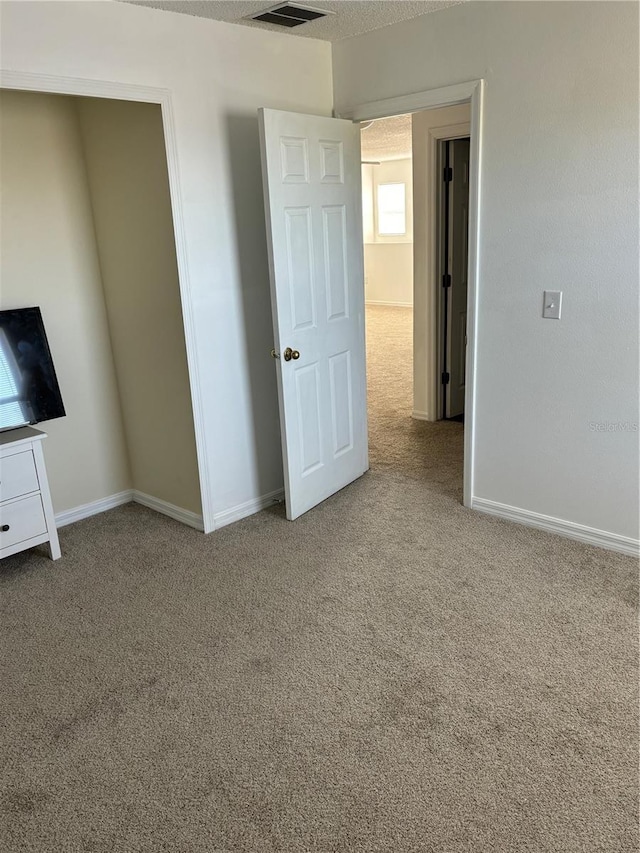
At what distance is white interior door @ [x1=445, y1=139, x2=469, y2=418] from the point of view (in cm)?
480

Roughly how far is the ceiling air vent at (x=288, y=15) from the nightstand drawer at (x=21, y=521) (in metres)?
2.45

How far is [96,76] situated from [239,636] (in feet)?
7.63

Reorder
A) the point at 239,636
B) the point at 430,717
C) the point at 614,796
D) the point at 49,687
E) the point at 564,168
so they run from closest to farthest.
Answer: the point at 614,796 < the point at 430,717 < the point at 49,687 < the point at 239,636 < the point at 564,168

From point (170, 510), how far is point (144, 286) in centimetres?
124

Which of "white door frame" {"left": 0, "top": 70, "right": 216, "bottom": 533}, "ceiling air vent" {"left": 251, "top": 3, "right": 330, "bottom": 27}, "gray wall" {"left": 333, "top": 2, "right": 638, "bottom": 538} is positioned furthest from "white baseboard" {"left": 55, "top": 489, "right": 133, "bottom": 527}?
"ceiling air vent" {"left": 251, "top": 3, "right": 330, "bottom": 27}

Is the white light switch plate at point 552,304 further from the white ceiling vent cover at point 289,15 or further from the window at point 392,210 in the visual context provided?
the window at point 392,210

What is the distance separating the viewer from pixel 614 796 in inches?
72.1

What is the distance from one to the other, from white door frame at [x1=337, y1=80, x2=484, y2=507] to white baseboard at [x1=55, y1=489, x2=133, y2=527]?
2014 mm

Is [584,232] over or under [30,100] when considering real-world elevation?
under

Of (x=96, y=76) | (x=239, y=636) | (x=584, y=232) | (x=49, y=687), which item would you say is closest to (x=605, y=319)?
(x=584, y=232)

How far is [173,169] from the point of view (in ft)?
9.88

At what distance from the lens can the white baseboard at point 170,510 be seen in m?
3.57

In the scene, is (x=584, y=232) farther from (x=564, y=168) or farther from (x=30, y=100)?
(x=30, y=100)

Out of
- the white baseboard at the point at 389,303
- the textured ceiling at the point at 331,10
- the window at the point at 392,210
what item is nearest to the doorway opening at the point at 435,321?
the textured ceiling at the point at 331,10
